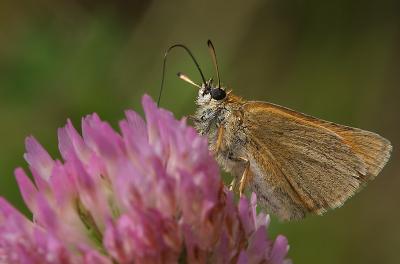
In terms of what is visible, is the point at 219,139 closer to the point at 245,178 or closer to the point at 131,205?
the point at 245,178

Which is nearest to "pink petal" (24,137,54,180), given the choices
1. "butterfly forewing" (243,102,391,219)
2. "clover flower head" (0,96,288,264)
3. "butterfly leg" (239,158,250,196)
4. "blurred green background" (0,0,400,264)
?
"clover flower head" (0,96,288,264)

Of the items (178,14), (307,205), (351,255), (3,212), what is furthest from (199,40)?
(3,212)

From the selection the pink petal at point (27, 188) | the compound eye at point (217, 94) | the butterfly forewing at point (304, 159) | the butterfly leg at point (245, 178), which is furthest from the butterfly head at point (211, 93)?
the pink petal at point (27, 188)

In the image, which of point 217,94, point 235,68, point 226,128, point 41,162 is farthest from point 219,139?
point 235,68

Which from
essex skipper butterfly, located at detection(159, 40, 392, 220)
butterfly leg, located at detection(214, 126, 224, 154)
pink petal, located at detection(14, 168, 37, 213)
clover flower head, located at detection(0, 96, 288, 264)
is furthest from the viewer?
essex skipper butterfly, located at detection(159, 40, 392, 220)

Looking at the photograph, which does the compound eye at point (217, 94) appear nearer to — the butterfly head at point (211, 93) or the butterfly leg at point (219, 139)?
the butterfly head at point (211, 93)

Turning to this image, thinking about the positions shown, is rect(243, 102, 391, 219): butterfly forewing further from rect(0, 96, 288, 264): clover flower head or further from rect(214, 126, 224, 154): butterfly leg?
rect(0, 96, 288, 264): clover flower head
